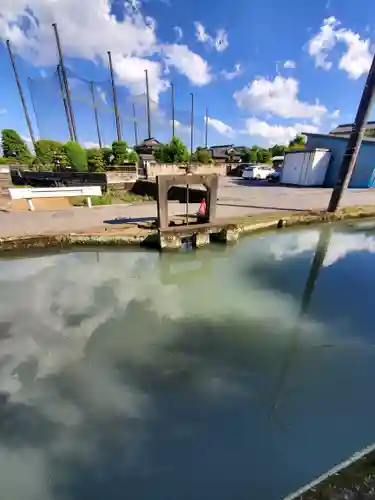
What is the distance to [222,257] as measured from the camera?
6367mm

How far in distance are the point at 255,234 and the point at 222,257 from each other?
198 cm

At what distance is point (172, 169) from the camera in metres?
24.8

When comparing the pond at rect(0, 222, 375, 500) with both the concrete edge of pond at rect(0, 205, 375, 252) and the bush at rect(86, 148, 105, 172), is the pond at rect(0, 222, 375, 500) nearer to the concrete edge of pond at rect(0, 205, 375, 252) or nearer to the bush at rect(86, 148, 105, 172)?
the concrete edge of pond at rect(0, 205, 375, 252)

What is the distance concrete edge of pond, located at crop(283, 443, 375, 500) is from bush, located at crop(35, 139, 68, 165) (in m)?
26.5

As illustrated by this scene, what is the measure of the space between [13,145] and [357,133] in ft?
118

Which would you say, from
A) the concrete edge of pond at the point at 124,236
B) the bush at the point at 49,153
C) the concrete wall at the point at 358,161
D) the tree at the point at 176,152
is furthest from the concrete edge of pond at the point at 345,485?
the tree at the point at 176,152

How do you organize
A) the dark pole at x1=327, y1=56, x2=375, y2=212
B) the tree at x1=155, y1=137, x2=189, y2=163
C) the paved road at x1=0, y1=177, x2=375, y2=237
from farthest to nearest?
the tree at x1=155, y1=137, x2=189, y2=163
the dark pole at x1=327, y1=56, x2=375, y2=212
the paved road at x1=0, y1=177, x2=375, y2=237

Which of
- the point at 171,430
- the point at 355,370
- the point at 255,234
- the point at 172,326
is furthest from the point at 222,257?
the point at 171,430

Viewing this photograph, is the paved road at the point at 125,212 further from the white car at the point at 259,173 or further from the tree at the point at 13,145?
the tree at the point at 13,145

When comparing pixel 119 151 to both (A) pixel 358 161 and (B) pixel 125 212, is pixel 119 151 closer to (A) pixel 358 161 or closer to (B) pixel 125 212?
(B) pixel 125 212

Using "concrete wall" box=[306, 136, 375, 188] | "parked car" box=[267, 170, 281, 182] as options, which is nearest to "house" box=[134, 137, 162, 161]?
"parked car" box=[267, 170, 281, 182]

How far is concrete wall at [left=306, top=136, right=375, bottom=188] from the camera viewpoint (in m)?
15.1

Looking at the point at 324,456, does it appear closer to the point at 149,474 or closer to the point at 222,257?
the point at 149,474

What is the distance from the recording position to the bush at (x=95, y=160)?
A: 21978 millimetres
